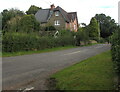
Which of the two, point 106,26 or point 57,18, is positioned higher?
point 106,26

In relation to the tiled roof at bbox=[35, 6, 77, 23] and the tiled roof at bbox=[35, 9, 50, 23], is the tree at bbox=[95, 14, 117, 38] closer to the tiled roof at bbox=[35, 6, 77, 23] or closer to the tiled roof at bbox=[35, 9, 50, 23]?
the tiled roof at bbox=[35, 6, 77, 23]

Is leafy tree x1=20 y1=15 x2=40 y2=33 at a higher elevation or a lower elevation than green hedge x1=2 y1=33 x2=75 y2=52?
higher

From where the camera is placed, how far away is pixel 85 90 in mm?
4930

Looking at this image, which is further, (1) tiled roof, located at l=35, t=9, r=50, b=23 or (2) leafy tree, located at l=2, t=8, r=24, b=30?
(1) tiled roof, located at l=35, t=9, r=50, b=23

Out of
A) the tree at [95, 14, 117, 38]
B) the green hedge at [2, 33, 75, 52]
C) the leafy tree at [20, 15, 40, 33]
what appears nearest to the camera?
the green hedge at [2, 33, 75, 52]

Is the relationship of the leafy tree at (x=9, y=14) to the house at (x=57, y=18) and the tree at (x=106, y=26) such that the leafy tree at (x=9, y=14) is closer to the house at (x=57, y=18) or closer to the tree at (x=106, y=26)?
the house at (x=57, y=18)

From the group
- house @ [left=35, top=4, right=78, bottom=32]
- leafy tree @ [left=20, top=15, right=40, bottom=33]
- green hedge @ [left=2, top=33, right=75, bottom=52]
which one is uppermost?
house @ [left=35, top=4, right=78, bottom=32]

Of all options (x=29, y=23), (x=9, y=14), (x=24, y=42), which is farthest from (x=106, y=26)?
(x=24, y=42)

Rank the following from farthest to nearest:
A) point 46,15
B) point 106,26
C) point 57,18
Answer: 1. point 106,26
2. point 46,15
3. point 57,18

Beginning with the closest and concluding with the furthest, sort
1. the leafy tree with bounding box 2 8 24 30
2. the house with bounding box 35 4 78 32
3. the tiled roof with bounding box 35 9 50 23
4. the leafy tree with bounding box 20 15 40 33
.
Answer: the leafy tree with bounding box 20 15 40 33
the house with bounding box 35 4 78 32
the leafy tree with bounding box 2 8 24 30
the tiled roof with bounding box 35 9 50 23

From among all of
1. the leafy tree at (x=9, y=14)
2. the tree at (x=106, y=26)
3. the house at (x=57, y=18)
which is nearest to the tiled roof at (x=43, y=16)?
the house at (x=57, y=18)

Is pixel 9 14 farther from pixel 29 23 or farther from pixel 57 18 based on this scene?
pixel 29 23

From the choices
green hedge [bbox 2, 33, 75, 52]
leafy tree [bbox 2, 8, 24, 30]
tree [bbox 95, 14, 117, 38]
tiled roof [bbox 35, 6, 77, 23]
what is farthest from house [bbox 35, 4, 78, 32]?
tree [bbox 95, 14, 117, 38]

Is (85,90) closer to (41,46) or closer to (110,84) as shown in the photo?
(110,84)
